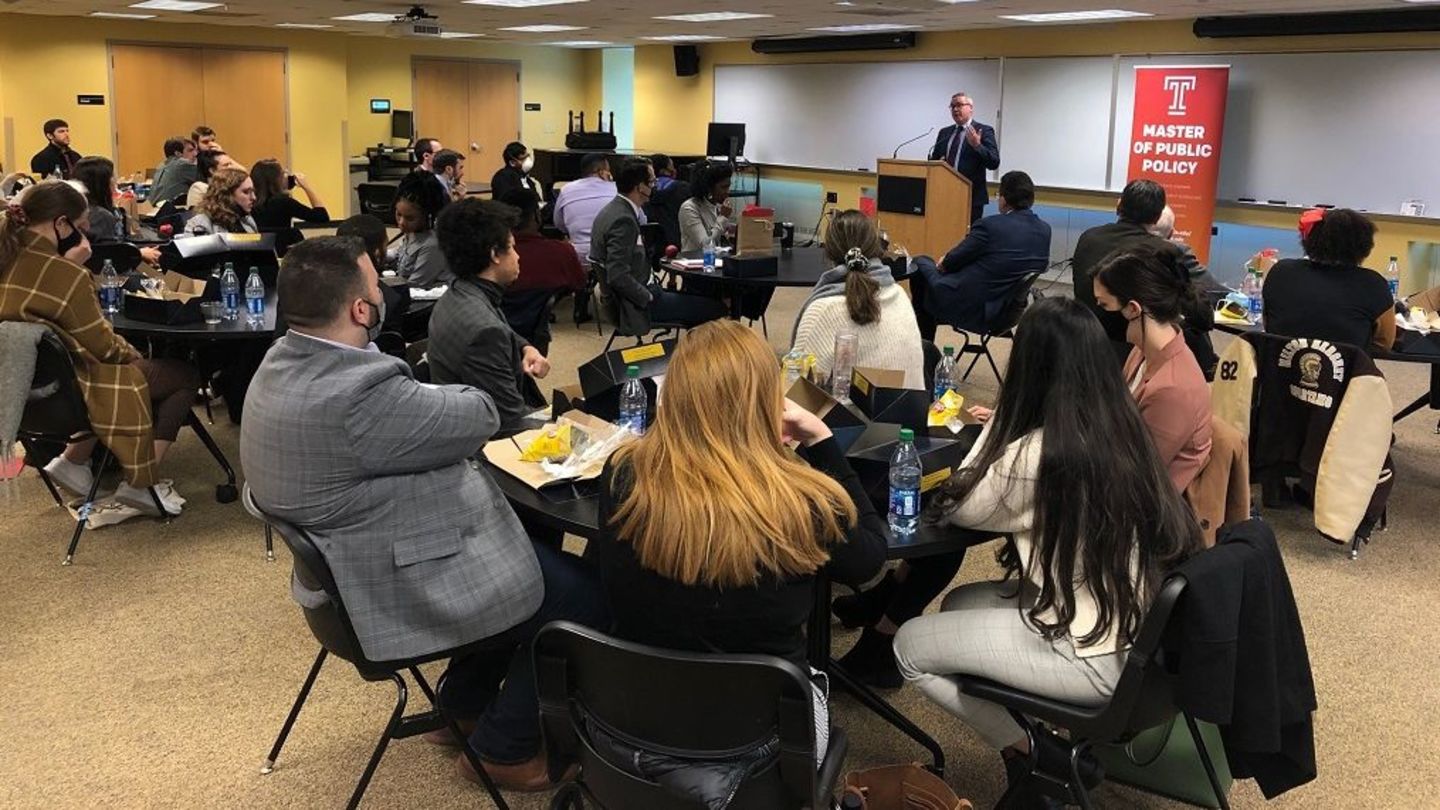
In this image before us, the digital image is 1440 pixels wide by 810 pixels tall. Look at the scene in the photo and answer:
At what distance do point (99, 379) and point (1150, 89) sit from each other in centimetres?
878

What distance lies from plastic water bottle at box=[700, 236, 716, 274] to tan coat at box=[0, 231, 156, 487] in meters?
3.13

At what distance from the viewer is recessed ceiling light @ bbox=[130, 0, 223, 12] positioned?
10883mm

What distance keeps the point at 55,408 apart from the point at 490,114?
46.6 feet

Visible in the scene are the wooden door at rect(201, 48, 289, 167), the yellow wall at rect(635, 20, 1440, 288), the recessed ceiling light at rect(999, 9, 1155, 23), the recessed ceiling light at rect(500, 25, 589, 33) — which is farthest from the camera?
the wooden door at rect(201, 48, 289, 167)

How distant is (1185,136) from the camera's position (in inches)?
382

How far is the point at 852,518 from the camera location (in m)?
1.96

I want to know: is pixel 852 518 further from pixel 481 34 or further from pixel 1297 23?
pixel 481 34

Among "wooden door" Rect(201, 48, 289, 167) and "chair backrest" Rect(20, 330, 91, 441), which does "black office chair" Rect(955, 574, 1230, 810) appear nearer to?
"chair backrest" Rect(20, 330, 91, 441)

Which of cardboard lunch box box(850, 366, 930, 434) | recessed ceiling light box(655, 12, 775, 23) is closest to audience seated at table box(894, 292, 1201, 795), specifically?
cardboard lunch box box(850, 366, 930, 434)

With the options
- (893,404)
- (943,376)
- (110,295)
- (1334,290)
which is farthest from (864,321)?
(110,295)

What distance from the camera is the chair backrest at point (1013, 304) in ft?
20.3

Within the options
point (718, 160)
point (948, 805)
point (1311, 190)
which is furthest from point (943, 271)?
point (718, 160)

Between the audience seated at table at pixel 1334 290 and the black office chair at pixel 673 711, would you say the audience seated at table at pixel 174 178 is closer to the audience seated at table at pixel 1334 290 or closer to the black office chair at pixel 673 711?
the audience seated at table at pixel 1334 290

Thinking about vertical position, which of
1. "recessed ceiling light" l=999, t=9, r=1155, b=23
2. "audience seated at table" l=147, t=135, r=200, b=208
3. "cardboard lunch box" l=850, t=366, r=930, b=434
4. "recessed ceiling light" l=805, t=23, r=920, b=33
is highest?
"recessed ceiling light" l=805, t=23, r=920, b=33
